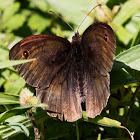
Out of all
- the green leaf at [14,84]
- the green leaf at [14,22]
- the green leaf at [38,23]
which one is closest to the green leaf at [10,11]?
the green leaf at [14,22]

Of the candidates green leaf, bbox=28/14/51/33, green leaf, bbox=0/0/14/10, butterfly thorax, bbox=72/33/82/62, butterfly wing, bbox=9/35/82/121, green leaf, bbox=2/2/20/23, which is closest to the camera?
butterfly wing, bbox=9/35/82/121

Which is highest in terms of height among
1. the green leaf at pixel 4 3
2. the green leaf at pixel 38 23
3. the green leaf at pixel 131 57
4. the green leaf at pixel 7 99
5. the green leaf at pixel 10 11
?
the green leaf at pixel 4 3

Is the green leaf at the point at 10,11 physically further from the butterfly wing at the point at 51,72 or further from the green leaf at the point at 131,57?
the green leaf at the point at 131,57

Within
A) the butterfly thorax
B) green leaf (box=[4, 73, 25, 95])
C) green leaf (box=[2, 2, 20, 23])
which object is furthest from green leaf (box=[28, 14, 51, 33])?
the butterfly thorax

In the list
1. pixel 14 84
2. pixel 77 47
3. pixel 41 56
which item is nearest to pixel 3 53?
pixel 14 84

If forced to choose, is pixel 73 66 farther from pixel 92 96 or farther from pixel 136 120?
pixel 136 120

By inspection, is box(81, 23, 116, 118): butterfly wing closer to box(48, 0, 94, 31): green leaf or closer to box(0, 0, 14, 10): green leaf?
box(48, 0, 94, 31): green leaf
